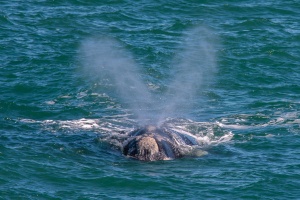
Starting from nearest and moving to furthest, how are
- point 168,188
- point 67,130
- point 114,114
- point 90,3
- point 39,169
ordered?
point 168,188 < point 39,169 < point 67,130 < point 114,114 < point 90,3

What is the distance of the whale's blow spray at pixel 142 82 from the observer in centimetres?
4169

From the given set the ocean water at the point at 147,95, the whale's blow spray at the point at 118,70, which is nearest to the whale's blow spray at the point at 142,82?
the whale's blow spray at the point at 118,70

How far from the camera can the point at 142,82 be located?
45.2 m

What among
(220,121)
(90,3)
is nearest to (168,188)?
(220,121)

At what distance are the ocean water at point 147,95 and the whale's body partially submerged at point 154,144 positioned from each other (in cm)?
53

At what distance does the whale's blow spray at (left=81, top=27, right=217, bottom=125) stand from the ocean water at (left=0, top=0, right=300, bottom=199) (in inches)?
4.5

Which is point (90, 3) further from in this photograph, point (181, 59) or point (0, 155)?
point (0, 155)

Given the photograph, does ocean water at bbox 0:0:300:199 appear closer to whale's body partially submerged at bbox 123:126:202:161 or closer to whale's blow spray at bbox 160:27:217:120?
whale's blow spray at bbox 160:27:217:120

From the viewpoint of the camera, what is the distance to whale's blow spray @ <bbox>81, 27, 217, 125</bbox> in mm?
41688

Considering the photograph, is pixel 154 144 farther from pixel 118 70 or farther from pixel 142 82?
pixel 118 70

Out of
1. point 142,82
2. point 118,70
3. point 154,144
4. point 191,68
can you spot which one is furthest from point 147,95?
point 154,144

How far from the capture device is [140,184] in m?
29.0

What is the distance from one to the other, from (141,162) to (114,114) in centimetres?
853

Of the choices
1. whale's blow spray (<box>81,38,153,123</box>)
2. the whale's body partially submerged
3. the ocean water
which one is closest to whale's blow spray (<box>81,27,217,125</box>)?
whale's blow spray (<box>81,38,153,123</box>)
